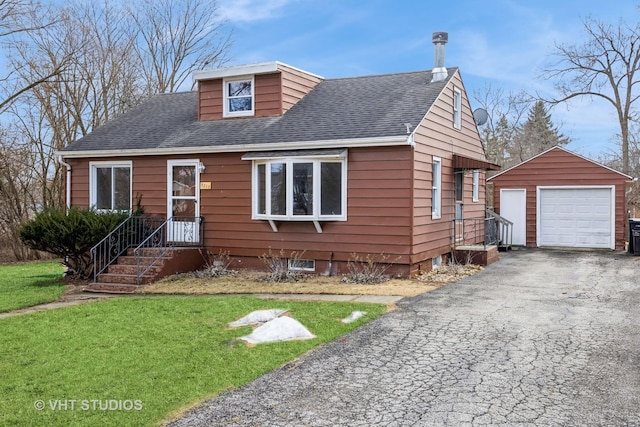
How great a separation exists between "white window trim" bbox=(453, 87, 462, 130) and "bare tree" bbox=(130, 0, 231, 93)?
17433mm

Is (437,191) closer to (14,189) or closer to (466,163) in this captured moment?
(466,163)

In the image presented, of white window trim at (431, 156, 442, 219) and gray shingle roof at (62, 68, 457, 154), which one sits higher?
gray shingle roof at (62, 68, 457, 154)

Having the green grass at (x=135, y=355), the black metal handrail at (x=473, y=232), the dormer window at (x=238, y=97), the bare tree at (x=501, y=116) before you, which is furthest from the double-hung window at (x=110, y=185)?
the bare tree at (x=501, y=116)

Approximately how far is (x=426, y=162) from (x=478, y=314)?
5126mm

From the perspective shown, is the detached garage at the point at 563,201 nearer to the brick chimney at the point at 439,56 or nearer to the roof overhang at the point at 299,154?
the brick chimney at the point at 439,56

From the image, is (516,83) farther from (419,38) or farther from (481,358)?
(481,358)

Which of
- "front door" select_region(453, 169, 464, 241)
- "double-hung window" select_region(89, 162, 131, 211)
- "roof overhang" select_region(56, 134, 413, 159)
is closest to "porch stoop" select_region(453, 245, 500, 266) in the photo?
"front door" select_region(453, 169, 464, 241)

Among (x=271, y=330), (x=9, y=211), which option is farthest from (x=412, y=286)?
(x=9, y=211)

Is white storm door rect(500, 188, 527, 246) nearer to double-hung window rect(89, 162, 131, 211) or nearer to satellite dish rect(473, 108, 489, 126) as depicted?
satellite dish rect(473, 108, 489, 126)

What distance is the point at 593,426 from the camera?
13.8 feet

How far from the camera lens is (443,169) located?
13.9 m

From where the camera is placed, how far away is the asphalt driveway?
4418 millimetres

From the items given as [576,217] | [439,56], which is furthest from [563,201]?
[439,56]

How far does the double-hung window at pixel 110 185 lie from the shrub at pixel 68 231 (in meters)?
1.93
